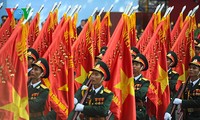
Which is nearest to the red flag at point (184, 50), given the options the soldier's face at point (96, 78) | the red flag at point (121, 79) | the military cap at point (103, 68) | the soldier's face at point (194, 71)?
the soldier's face at point (194, 71)

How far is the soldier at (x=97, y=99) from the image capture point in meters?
8.13

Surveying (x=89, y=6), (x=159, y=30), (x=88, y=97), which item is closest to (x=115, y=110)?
(x=88, y=97)

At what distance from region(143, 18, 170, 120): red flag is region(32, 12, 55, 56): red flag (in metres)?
1.71

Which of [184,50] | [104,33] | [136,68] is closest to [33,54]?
[136,68]

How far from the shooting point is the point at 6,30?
1089 cm

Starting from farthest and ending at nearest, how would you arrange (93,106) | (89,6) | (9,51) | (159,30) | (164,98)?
(89,6) < (159,30) < (164,98) < (93,106) < (9,51)

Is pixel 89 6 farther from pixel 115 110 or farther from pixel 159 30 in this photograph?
pixel 115 110

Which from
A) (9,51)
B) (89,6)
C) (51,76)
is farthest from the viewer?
(89,6)

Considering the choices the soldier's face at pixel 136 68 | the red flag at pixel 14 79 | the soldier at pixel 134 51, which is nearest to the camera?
the red flag at pixel 14 79

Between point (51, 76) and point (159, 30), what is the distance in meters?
2.66

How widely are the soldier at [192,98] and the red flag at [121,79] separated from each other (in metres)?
0.96

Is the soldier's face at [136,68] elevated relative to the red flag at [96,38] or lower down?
lower down

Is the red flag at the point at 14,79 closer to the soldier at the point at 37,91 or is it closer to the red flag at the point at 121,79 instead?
the soldier at the point at 37,91

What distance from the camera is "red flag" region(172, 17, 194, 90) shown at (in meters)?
11.2
